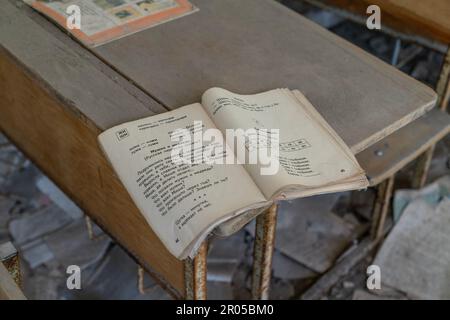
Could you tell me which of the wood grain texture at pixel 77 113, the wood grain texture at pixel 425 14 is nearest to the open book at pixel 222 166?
the wood grain texture at pixel 77 113

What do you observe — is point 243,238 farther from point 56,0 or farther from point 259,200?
point 259,200

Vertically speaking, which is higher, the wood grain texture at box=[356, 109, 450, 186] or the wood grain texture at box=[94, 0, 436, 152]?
the wood grain texture at box=[94, 0, 436, 152]

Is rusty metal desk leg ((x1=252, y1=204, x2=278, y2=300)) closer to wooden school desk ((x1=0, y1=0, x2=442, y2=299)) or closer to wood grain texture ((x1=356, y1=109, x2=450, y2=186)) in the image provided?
wooden school desk ((x1=0, y1=0, x2=442, y2=299))

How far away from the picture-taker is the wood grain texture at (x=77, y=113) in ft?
4.24

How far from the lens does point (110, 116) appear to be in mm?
→ 1245

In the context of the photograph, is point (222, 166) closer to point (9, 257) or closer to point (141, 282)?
point (9, 257)

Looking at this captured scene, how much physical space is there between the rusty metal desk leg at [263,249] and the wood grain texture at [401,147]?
0.42m

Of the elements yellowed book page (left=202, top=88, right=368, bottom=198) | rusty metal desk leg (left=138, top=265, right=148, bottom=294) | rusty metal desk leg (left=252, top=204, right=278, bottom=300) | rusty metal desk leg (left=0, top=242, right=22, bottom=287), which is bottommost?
rusty metal desk leg (left=138, top=265, right=148, bottom=294)

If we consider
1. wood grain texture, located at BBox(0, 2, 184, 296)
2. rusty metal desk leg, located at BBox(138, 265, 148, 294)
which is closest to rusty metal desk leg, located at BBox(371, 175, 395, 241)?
rusty metal desk leg, located at BBox(138, 265, 148, 294)

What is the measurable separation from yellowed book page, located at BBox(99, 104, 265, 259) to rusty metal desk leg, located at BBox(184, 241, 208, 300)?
6.2 inches

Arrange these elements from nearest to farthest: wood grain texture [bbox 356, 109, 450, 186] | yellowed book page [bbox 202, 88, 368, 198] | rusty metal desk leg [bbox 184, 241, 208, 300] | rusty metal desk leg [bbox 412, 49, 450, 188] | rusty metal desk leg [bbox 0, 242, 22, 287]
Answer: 1. rusty metal desk leg [bbox 0, 242, 22, 287]
2. yellowed book page [bbox 202, 88, 368, 198]
3. rusty metal desk leg [bbox 184, 241, 208, 300]
4. wood grain texture [bbox 356, 109, 450, 186]
5. rusty metal desk leg [bbox 412, 49, 450, 188]

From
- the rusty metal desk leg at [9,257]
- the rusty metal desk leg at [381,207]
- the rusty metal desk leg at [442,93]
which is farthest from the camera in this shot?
the rusty metal desk leg at [381,207]

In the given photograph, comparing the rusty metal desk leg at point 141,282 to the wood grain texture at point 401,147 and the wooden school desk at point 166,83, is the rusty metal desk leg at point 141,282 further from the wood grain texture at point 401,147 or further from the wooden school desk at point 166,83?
the wood grain texture at point 401,147

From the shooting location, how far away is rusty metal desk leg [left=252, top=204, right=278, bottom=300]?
1362 millimetres
